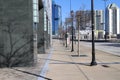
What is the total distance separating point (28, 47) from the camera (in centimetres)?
1794

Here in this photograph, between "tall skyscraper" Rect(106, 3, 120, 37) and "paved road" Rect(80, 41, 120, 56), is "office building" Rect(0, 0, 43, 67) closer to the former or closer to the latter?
"paved road" Rect(80, 41, 120, 56)

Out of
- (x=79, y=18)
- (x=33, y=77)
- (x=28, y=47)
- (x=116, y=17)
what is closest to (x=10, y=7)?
(x=28, y=47)

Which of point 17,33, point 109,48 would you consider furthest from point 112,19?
point 17,33

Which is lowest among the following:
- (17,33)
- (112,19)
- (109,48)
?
(109,48)

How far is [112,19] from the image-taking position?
Answer: 162125 millimetres

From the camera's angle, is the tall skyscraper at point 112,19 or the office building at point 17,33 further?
the tall skyscraper at point 112,19

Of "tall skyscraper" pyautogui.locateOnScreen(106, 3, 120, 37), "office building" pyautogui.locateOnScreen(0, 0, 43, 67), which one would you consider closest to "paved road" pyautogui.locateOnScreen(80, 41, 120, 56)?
"office building" pyautogui.locateOnScreen(0, 0, 43, 67)

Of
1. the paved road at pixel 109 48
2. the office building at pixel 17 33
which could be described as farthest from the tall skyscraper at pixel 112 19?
the office building at pixel 17 33

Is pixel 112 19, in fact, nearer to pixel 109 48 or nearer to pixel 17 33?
pixel 109 48

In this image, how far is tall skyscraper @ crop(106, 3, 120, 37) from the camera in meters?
156

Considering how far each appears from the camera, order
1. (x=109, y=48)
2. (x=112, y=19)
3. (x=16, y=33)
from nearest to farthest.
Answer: (x=16, y=33) < (x=109, y=48) < (x=112, y=19)

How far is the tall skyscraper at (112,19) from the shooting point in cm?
15632

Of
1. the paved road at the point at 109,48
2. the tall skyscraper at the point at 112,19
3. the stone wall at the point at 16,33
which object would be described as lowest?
the paved road at the point at 109,48

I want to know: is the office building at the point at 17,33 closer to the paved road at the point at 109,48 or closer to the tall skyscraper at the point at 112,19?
the paved road at the point at 109,48
